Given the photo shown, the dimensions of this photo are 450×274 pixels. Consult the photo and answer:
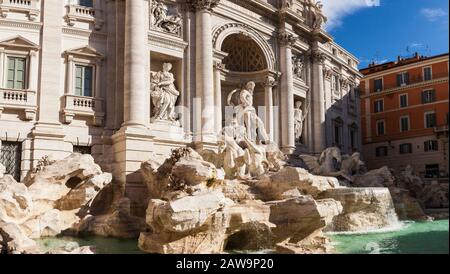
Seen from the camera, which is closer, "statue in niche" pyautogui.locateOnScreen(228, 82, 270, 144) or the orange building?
the orange building

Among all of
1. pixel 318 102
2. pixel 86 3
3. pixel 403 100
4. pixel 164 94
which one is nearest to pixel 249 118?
pixel 164 94

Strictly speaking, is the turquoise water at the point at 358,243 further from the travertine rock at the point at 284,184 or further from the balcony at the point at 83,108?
the balcony at the point at 83,108

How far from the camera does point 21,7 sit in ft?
49.5

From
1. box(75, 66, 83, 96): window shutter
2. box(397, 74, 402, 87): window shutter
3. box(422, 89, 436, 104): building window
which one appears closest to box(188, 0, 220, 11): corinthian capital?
box(75, 66, 83, 96): window shutter

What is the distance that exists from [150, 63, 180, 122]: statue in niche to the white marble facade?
0.04m

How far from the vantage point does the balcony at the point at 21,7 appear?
1489 cm

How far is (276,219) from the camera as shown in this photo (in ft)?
33.6

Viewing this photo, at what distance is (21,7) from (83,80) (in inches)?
120

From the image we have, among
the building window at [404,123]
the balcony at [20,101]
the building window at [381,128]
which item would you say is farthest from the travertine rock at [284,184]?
the building window at [381,128]

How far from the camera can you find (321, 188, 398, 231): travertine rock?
44.8ft

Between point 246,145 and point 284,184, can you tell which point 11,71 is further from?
point 284,184

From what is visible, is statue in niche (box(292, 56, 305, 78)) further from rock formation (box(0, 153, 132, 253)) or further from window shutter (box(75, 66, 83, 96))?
rock formation (box(0, 153, 132, 253))
